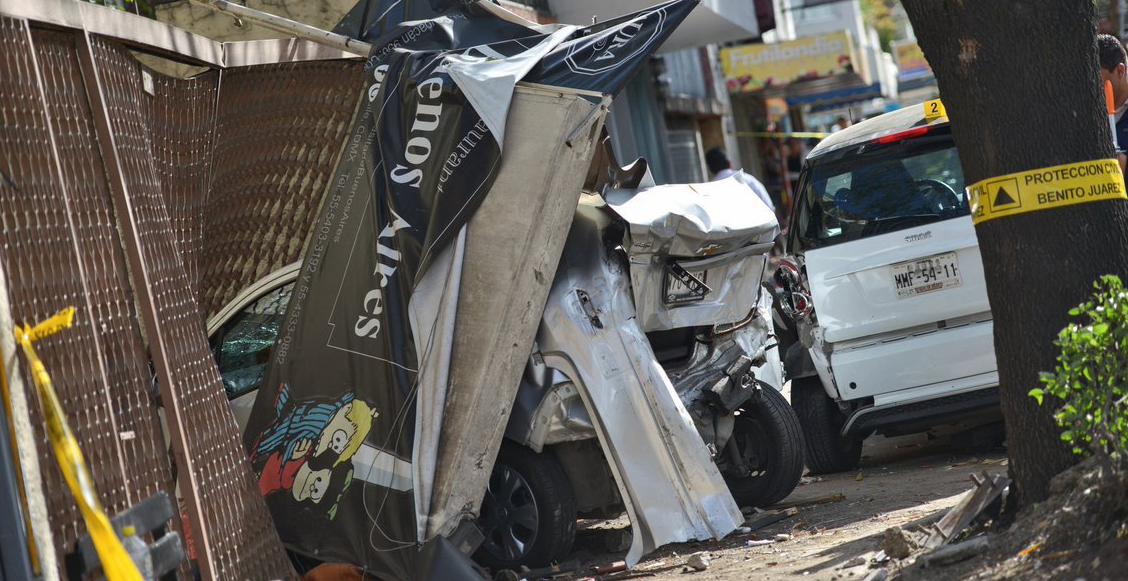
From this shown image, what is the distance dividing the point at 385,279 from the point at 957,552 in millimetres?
3021

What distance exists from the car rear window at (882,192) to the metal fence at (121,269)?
373 centimetres

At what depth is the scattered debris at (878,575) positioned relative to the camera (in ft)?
16.2

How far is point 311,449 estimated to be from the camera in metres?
6.36

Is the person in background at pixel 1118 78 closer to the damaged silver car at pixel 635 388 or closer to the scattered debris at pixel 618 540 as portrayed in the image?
the damaged silver car at pixel 635 388

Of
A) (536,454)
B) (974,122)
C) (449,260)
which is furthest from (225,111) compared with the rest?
(974,122)

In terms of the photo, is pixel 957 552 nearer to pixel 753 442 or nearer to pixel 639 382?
pixel 639 382

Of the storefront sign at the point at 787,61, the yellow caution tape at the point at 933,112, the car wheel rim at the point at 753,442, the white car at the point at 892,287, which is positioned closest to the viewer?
the car wheel rim at the point at 753,442

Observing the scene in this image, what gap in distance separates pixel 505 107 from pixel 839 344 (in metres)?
2.79

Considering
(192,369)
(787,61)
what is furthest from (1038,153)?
(787,61)

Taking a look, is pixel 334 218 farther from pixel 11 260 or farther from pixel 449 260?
pixel 11 260

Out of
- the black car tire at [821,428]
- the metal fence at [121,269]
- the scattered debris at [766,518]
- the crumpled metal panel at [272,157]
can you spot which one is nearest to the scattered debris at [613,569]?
the scattered debris at [766,518]

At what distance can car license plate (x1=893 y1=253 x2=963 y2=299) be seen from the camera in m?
7.22

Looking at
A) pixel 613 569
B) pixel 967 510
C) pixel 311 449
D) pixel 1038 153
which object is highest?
pixel 1038 153

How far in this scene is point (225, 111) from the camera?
6945mm
